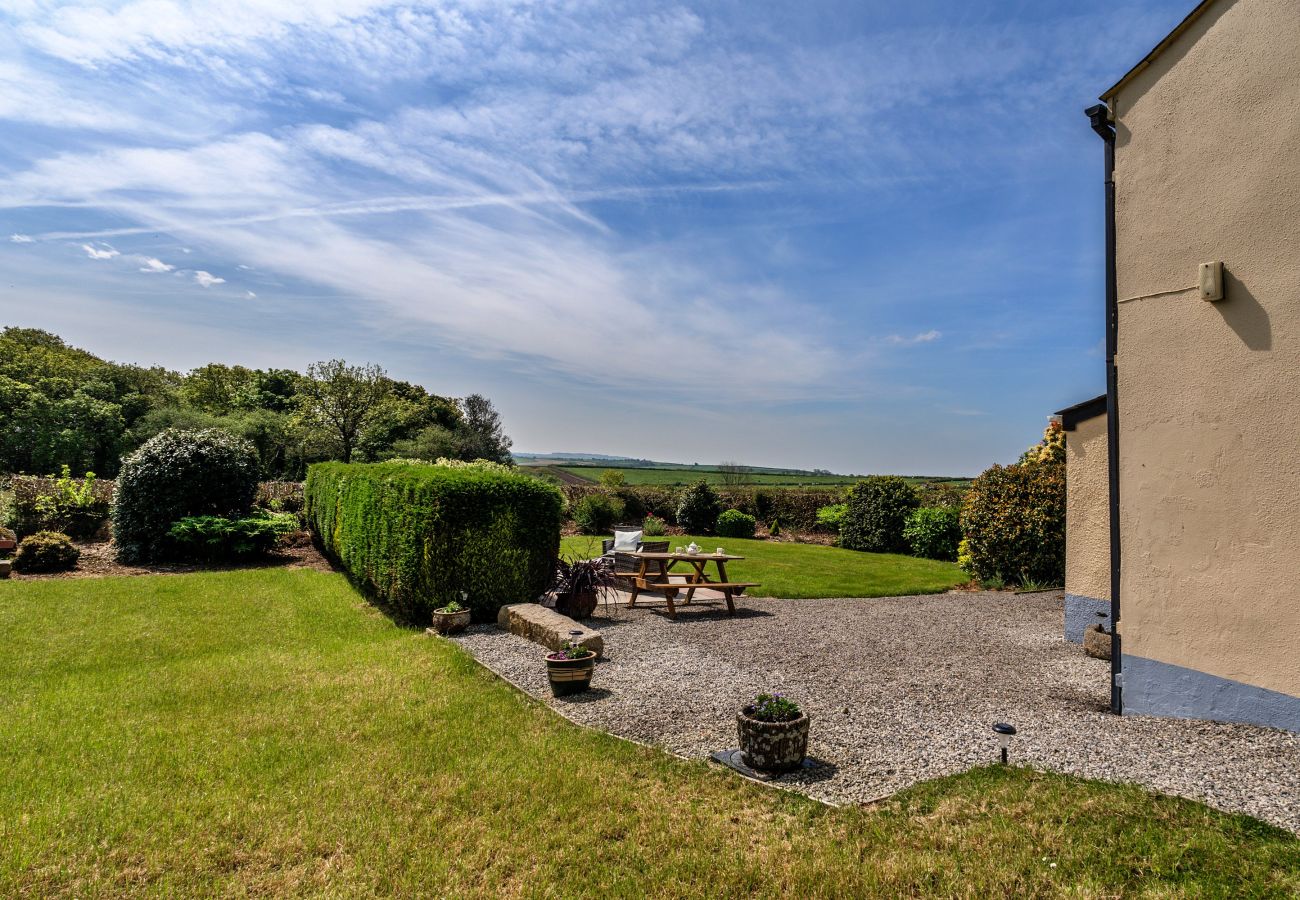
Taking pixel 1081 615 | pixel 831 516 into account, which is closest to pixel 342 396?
pixel 831 516

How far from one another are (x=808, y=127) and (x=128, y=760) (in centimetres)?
1014

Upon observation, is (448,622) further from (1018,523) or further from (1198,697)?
(1018,523)

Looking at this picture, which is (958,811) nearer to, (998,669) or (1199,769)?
(1199,769)

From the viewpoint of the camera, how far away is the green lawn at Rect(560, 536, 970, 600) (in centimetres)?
1220

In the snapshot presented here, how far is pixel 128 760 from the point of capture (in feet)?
14.6

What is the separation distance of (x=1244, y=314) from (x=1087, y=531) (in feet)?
12.1

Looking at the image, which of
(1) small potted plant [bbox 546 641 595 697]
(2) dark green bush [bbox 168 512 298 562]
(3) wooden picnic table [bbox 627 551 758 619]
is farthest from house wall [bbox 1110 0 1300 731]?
(2) dark green bush [bbox 168 512 298 562]

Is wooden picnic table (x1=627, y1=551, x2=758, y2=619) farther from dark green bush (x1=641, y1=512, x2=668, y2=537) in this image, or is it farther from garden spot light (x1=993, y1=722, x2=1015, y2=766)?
dark green bush (x1=641, y1=512, x2=668, y2=537)

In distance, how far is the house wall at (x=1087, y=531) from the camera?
7332 mm

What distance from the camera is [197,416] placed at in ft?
103

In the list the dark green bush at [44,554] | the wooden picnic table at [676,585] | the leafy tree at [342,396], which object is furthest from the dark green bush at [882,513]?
the leafy tree at [342,396]

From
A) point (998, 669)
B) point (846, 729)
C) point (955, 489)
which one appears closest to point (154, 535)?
Result: point (846, 729)

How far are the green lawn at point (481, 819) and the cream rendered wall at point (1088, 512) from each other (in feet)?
14.7

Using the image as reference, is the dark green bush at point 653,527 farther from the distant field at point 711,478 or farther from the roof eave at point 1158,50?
the roof eave at point 1158,50
